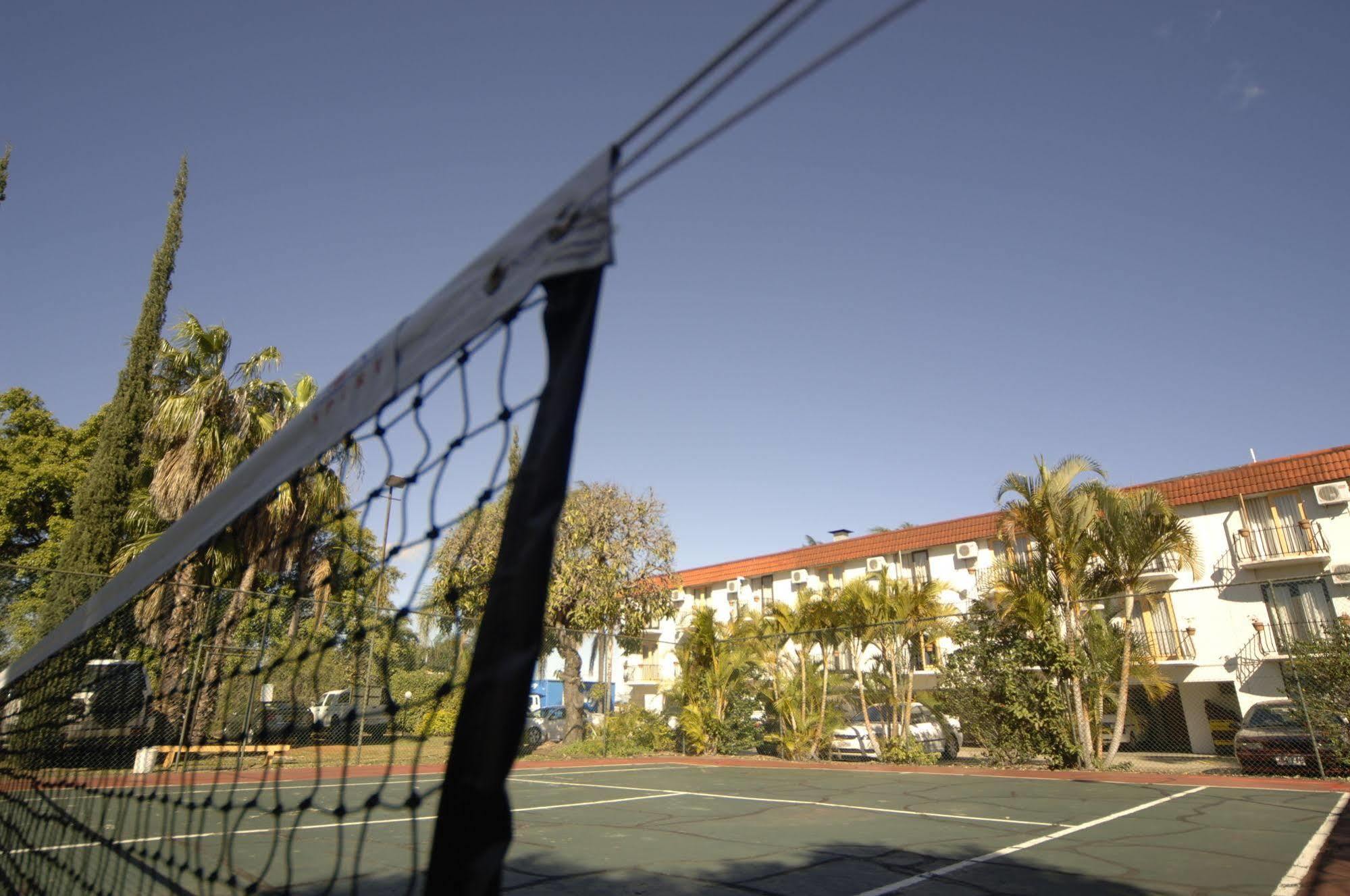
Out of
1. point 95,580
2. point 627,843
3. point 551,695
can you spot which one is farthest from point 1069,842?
point 551,695

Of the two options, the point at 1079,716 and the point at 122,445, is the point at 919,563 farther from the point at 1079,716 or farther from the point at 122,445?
the point at 122,445

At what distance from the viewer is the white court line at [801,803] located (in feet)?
26.2

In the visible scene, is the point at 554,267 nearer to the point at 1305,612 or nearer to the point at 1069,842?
the point at 1069,842

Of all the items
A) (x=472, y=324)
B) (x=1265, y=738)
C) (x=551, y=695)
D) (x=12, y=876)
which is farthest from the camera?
(x=551, y=695)

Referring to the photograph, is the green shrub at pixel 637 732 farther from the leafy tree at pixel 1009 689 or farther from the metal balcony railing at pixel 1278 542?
the metal balcony railing at pixel 1278 542

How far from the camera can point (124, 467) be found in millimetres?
17797

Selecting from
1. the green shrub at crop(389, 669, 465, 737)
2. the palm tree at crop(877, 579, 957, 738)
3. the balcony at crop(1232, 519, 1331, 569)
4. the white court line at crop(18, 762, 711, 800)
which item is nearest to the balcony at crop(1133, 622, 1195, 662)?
the balcony at crop(1232, 519, 1331, 569)

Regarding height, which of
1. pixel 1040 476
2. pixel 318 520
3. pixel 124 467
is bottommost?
pixel 318 520

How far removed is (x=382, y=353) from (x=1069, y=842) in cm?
714

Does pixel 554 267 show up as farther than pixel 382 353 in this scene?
No

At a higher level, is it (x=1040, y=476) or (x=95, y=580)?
(x=1040, y=476)

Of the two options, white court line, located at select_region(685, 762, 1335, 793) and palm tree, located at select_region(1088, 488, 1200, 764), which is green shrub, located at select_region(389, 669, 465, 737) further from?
palm tree, located at select_region(1088, 488, 1200, 764)

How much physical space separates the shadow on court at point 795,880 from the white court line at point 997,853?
0.05 meters

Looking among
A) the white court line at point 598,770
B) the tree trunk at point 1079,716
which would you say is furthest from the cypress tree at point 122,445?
the tree trunk at point 1079,716
